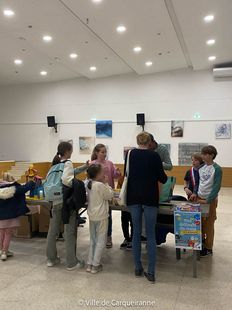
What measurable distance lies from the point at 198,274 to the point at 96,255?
1075mm

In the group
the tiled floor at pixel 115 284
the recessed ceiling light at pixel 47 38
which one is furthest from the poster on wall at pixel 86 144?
the tiled floor at pixel 115 284

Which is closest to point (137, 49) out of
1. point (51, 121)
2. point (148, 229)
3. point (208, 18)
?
point (208, 18)

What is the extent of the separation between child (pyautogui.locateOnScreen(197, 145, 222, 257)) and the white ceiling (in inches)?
157

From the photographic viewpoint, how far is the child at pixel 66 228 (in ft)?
10.3

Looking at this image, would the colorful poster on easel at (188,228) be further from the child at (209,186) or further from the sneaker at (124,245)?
the sneaker at (124,245)

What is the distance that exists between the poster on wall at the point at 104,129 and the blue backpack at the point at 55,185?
9511mm

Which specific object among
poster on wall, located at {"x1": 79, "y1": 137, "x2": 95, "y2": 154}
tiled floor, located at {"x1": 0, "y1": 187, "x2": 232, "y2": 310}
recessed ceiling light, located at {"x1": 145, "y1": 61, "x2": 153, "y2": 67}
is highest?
recessed ceiling light, located at {"x1": 145, "y1": 61, "x2": 153, "y2": 67}

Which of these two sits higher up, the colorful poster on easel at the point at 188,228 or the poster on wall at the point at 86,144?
the poster on wall at the point at 86,144

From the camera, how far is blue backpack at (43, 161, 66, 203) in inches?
126

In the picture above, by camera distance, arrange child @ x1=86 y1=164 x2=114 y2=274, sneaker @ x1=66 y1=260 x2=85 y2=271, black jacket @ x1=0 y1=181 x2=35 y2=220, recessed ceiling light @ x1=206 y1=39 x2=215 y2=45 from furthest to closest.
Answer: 1. recessed ceiling light @ x1=206 y1=39 x2=215 y2=45
2. black jacket @ x1=0 y1=181 x2=35 y2=220
3. sneaker @ x1=66 y1=260 x2=85 y2=271
4. child @ x1=86 y1=164 x2=114 y2=274

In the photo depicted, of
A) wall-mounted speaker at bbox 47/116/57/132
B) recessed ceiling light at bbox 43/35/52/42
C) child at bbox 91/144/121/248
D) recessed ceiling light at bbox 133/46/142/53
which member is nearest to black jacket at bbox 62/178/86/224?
child at bbox 91/144/121/248

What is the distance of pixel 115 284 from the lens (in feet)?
9.30

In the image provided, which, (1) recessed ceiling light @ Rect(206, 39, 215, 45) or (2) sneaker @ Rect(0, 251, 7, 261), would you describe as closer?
(2) sneaker @ Rect(0, 251, 7, 261)

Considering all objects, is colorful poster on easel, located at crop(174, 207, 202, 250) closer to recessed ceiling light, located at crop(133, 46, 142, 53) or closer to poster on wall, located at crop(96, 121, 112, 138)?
recessed ceiling light, located at crop(133, 46, 142, 53)
